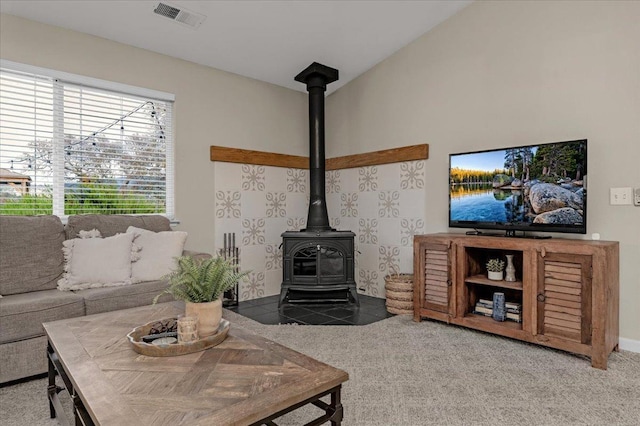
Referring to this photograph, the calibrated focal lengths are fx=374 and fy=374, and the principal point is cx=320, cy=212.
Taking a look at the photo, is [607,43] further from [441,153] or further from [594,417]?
[594,417]

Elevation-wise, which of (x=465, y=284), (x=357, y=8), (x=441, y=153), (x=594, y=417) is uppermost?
(x=357, y=8)

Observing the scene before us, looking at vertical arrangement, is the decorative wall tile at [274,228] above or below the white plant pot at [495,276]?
above

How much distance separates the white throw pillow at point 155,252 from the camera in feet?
9.31

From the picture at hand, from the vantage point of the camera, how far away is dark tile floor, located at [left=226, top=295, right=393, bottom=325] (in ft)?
11.1

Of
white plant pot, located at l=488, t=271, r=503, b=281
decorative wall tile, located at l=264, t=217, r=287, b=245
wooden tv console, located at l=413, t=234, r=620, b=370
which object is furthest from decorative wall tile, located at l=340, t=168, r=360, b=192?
white plant pot, located at l=488, t=271, r=503, b=281

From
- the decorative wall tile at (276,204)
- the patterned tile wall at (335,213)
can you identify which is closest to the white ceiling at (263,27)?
the patterned tile wall at (335,213)

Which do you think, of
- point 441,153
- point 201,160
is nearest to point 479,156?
point 441,153

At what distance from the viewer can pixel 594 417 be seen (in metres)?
1.79

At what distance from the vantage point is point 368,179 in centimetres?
435

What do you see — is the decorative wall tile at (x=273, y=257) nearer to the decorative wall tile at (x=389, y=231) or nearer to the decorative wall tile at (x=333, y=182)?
the decorative wall tile at (x=333, y=182)

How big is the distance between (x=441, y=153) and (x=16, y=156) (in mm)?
3653

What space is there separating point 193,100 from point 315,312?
2.47 m

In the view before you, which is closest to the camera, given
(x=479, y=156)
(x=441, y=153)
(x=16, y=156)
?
(x=16, y=156)

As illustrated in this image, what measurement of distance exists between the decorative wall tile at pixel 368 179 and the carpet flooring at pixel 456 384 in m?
1.83
